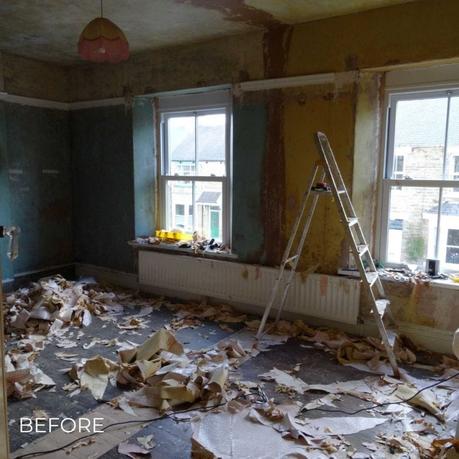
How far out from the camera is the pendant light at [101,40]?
251 cm

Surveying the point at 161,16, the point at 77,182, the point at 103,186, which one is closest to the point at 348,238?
the point at 161,16

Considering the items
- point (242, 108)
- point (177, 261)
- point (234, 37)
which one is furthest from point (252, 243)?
point (234, 37)

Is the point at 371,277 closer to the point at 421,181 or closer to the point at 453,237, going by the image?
the point at 453,237

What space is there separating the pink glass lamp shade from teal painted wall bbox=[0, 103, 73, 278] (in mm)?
2803

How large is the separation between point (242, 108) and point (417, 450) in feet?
10.4

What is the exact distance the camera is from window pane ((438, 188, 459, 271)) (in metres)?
3.37

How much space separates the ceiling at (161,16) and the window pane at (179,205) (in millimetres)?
1570

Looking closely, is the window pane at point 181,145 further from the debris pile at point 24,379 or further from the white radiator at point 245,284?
the debris pile at point 24,379

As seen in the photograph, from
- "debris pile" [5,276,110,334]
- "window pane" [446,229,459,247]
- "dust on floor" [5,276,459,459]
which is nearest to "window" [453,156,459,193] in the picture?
"window pane" [446,229,459,247]

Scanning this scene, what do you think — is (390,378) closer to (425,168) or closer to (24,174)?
(425,168)

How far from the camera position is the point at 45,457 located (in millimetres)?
2105

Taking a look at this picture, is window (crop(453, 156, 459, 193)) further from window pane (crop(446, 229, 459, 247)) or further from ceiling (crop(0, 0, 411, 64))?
ceiling (crop(0, 0, 411, 64))

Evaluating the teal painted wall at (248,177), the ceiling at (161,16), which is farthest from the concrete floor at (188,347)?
the ceiling at (161,16)

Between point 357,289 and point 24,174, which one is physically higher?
point 24,174
